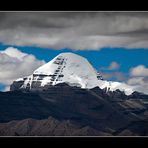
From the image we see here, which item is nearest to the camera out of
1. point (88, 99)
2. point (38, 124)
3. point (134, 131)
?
point (134, 131)

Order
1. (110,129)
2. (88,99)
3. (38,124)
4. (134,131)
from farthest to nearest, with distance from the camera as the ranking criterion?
1. (88,99)
2. (110,129)
3. (38,124)
4. (134,131)

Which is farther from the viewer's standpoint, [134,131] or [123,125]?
[123,125]

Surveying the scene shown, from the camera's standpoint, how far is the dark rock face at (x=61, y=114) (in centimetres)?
16738

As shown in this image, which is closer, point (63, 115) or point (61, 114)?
point (61, 114)

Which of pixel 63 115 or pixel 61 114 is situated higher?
pixel 63 115

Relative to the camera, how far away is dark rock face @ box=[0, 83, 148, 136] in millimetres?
167375

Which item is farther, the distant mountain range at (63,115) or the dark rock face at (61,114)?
the dark rock face at (61,114)

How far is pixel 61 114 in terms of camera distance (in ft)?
595

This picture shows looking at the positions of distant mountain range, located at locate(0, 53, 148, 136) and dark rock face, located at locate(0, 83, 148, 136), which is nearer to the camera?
distant mountain range, located at locate(0, 53, 148, 136)

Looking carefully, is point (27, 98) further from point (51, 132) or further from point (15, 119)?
point (51, 132)
